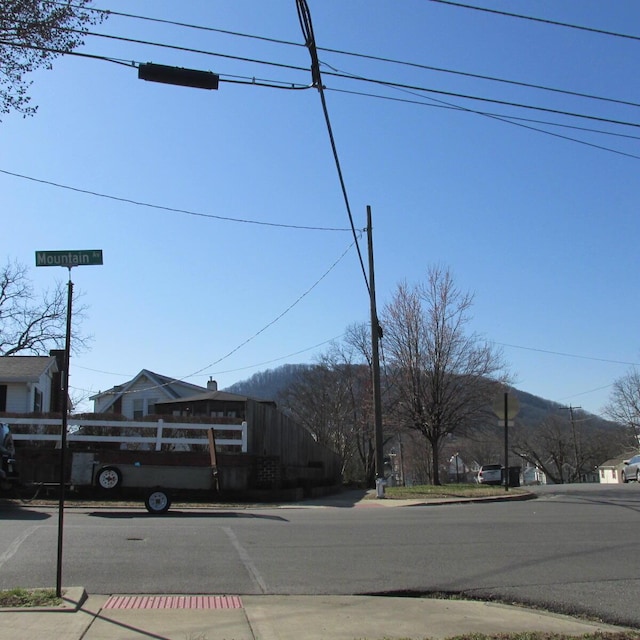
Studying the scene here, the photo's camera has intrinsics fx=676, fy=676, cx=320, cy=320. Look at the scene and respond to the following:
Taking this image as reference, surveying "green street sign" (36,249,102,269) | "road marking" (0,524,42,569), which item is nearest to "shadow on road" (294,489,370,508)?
"road marking" (0,524,42,569)

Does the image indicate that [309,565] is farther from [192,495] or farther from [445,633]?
[192,495]

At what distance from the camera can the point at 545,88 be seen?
12.1 metres

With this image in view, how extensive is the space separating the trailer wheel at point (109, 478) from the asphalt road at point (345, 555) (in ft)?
9.21

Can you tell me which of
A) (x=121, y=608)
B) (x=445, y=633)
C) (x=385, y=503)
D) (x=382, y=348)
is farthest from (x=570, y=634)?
(x=382, y=348)

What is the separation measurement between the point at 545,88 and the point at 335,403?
47250 millimetres

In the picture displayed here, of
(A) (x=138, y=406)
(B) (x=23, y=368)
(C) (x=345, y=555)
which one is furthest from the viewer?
(A) (x=138, y=406)

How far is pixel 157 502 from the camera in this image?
1452 centimetres

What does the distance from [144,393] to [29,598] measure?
3818cm

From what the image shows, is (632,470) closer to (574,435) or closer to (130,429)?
(130,429)

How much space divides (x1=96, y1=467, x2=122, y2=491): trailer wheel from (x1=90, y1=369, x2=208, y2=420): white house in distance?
25567 millimetres

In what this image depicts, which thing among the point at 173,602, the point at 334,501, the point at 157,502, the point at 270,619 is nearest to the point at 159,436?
the point at 157,502

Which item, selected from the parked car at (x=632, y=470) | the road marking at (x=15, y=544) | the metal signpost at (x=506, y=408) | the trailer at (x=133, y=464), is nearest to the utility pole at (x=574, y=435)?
the parked car at (x=632, y=470)

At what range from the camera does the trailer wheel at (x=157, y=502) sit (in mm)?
14453

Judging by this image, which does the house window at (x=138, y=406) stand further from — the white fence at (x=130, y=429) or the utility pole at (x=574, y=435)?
the utility pole at (x=574, y=435)
